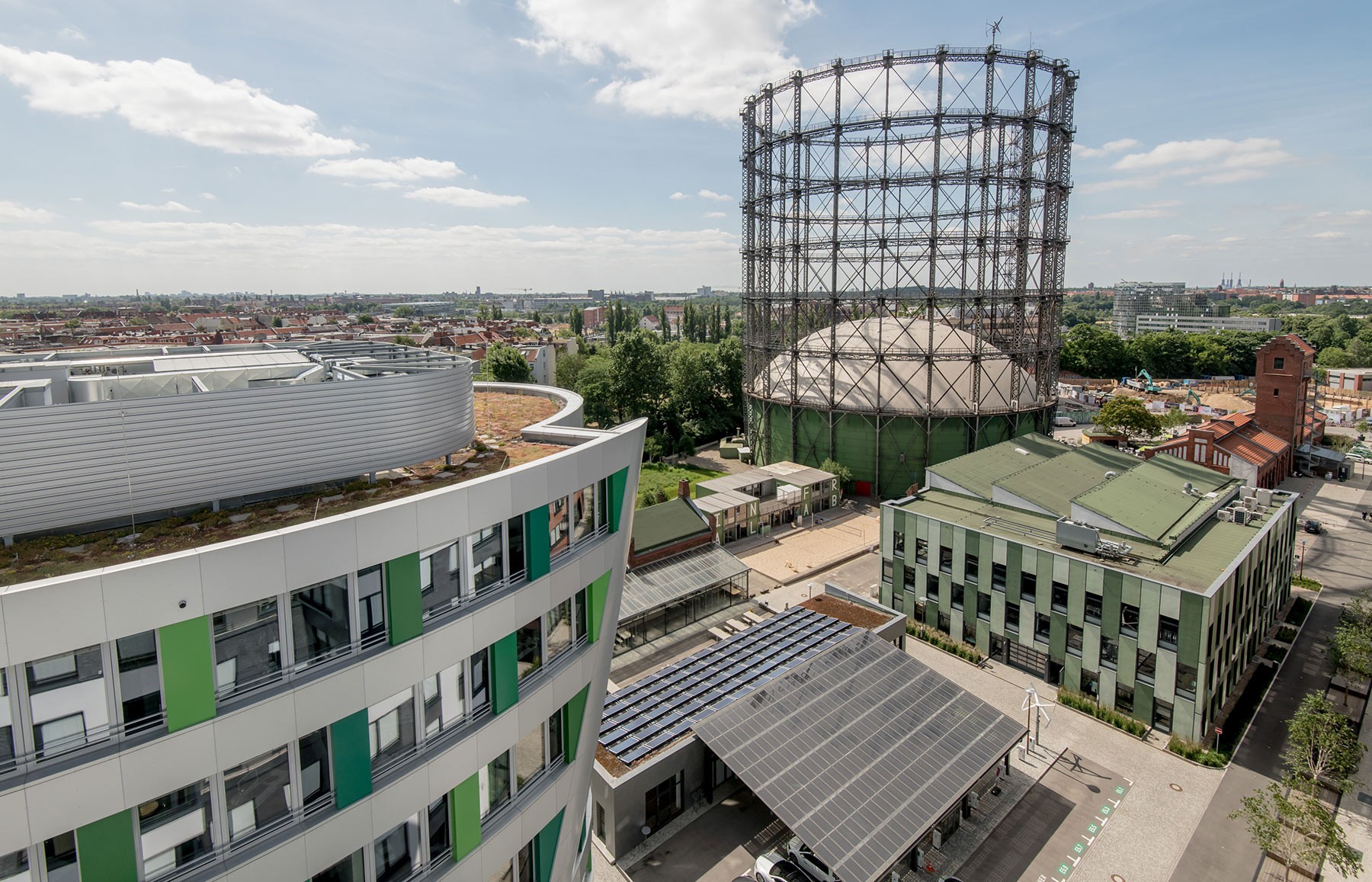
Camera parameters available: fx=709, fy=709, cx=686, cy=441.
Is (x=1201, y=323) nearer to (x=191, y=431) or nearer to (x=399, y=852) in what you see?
(x=399, y=852)

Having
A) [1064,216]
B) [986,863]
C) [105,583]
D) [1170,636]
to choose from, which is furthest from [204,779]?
[1064,216]

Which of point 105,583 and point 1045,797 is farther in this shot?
point 1045,797

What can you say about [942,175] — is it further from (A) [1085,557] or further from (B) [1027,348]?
(A) [1085,557]

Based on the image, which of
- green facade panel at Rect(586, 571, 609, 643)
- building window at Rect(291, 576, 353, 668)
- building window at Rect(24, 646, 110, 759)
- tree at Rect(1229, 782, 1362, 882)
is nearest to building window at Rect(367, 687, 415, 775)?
building window at Rect(291, 576, 353, 668)

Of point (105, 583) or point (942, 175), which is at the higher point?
point (942, 175)

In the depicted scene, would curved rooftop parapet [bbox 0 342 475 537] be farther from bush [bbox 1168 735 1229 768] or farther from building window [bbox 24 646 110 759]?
bush [bbox 1168 735 1229 768]

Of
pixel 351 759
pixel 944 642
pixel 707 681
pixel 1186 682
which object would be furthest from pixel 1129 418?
pixel 351 759

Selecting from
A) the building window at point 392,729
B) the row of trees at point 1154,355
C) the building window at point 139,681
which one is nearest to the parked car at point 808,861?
the building window at point 392,729

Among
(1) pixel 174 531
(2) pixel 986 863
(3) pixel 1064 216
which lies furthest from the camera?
(3) pixel 1064 216

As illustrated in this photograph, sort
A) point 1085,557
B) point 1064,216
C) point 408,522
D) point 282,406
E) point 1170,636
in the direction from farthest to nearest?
point 1064,216 → point 1085,557 → point 1170,636 → point 282,406 → point 408,522
